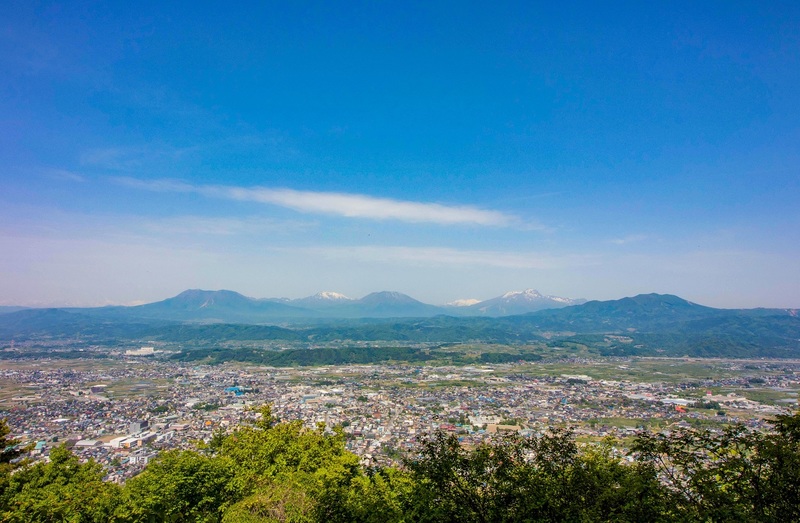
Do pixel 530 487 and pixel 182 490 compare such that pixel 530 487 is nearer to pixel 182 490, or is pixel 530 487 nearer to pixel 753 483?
pixel 753 483

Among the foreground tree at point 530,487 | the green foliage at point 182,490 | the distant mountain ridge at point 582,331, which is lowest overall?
the distant mountain ridge at point 582,331

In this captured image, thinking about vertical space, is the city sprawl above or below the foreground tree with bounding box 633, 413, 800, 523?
below

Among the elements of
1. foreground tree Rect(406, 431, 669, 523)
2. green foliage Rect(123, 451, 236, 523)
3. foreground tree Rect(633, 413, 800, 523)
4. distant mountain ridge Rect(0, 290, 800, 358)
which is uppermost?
foreground tree Rect(633, 413, 800, 523)

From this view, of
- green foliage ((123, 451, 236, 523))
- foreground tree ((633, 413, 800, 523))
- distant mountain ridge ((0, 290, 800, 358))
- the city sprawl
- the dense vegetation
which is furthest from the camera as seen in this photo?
distant mountain ridge ((0, 290, 800, 358))

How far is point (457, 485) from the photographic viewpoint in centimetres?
865

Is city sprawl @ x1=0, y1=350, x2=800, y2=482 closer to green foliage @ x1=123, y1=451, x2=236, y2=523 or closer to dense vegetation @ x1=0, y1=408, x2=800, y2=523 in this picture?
dense vegetation @ x1=0, y1=408, x2=800, y2=523

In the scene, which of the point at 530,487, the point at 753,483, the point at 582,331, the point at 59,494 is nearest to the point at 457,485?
the point at 530,487

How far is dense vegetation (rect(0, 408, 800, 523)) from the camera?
6227 mm

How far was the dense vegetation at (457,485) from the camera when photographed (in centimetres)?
623

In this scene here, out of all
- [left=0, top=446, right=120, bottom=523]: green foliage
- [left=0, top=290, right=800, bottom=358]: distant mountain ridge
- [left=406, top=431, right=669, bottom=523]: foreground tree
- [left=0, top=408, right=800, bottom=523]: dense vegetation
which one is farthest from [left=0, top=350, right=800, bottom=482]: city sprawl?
[left=0, top=290, right=800, bottom=358]: distant mountain ridge

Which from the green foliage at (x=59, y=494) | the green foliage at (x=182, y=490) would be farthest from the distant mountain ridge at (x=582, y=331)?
the green foliage at (x=59, y=494)

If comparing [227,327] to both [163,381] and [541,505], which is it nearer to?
[163,381]

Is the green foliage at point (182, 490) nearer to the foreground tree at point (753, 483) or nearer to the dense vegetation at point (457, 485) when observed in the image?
the dense vegetation at point (457, 485)

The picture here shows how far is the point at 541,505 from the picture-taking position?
7.14 m
